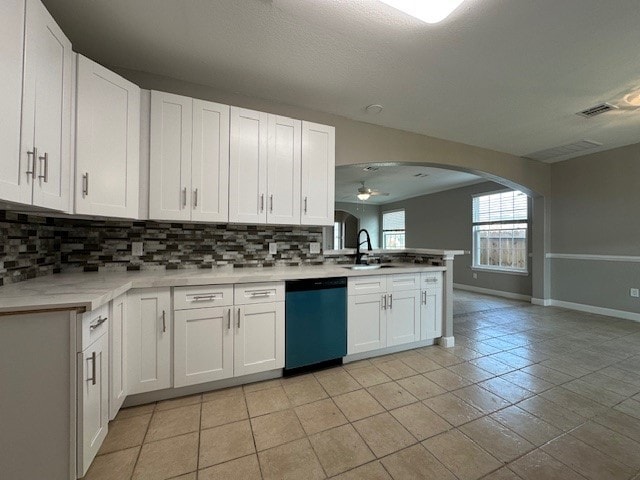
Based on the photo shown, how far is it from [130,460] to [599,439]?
2.75 metres

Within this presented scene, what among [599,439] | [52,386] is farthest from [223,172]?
[599,439]

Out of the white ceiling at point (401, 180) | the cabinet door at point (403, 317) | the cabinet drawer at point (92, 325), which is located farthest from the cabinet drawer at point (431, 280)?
the cabinet drawer at point (92, 325)

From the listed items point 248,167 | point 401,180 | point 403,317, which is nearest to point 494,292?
point 401,180

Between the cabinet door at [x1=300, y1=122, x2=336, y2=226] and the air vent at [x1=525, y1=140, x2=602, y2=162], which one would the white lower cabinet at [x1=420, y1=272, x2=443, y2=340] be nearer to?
the cabinet door at [x1=300, y1=122, x2=336, y2=226]

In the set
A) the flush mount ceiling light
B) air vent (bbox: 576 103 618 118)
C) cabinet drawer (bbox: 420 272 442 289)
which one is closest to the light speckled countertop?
cabinet drawer (bbox: 420 272 442 289)

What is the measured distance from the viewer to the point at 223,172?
232 centimetres

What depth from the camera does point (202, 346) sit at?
2.02m

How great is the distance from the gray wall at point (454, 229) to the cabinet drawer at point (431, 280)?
3733mm

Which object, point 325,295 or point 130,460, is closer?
point 130,460

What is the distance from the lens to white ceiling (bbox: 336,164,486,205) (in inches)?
219

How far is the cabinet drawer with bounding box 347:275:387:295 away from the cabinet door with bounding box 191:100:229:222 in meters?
1.30

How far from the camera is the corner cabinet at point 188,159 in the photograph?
213cm

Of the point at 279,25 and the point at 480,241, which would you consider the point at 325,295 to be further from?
the point at 480,241

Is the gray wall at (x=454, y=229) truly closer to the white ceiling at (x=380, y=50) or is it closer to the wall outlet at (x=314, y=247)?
the white ceiling at (x=380, y=50)
